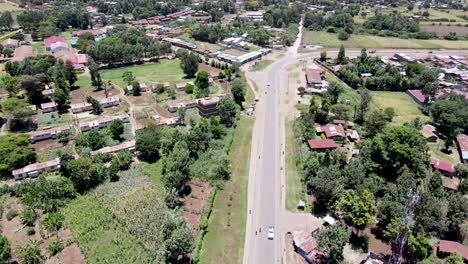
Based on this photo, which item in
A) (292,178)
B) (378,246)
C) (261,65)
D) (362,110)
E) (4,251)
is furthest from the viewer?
(261,65)

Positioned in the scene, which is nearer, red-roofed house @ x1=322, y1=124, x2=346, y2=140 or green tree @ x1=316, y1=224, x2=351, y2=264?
green tree @ x1=316, y1=224, x2=351, y2=264

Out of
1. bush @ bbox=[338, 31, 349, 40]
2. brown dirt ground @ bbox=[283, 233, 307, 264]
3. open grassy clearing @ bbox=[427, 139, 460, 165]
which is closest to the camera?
brown dirt ground @ bbox=[283, 233, 307, 264]

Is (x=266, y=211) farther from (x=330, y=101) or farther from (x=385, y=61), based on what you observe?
(x=385, y=61)

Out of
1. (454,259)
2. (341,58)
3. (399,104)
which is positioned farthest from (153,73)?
(454,259)

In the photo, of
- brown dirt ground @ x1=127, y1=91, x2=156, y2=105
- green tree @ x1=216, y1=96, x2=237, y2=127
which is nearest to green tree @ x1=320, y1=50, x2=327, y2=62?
green tree @ x1=216, y1=96, x2=237, y2=127

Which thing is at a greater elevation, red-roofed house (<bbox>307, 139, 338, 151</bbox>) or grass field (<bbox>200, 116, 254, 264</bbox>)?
red-roofed house (<bbox>307, 139, 338, 151</bbox>)

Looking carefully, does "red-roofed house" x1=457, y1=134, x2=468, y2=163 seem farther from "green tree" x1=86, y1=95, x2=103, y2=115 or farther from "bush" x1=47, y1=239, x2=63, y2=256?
"green tree" x1=86, y1=95, x2=103, y2=115

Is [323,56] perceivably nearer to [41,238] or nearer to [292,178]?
[292,178]

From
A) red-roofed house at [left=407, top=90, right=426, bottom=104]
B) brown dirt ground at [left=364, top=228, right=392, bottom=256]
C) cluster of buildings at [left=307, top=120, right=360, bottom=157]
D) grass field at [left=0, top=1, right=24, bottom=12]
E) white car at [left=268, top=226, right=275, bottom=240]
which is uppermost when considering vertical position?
grass field at [left=0, top=1, right=24, bottom=12]
